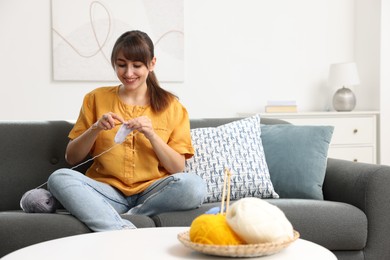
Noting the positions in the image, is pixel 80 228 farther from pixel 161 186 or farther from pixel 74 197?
pixel 161 186

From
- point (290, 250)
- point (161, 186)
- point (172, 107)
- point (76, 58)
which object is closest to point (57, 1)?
point (76, 58)

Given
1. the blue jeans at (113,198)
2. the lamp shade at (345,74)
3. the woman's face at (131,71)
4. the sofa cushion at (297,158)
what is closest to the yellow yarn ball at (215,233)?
the blue jeans at (113,198)

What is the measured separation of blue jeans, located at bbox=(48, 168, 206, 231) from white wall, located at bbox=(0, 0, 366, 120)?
2.09 metres

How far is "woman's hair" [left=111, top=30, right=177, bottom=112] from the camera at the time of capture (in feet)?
8.99

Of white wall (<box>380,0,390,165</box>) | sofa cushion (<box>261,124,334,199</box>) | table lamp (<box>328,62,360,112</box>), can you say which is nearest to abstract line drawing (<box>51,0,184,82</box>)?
table lamp (<box>328,62,360,112</box>)

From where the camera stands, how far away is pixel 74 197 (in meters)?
2.41

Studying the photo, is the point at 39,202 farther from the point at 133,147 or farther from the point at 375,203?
the point at 375,203

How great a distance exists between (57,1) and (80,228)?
2.56 metres

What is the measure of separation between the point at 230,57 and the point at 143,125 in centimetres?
256

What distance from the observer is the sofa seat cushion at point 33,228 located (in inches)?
89.7

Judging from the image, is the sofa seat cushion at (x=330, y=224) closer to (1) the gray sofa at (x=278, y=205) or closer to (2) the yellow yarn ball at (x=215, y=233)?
(1) the gray sofa at (x=278, y=205)

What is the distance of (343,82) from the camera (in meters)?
5.00

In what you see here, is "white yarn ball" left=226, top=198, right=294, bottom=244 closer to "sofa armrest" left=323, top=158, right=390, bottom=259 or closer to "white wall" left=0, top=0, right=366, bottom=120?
"sofa armrest" left=323, top=158, right=390, bottom=259

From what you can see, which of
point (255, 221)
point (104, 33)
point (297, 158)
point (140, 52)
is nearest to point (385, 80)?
point (104, 33)
